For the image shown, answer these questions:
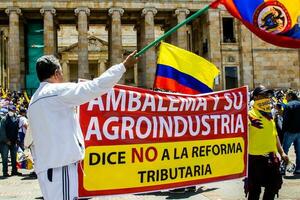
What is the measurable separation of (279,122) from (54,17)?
3439 cm

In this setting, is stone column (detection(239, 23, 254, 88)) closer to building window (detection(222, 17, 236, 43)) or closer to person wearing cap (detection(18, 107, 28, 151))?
building window (detection(222, 17, 236, 43))

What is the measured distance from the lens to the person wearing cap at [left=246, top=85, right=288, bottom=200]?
19.4 ft

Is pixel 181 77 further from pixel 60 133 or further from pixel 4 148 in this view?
pixel 4 148

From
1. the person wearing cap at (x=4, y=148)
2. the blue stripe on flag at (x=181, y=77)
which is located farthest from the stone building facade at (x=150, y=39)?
the blue stripe on flag at (x=181, y=77)

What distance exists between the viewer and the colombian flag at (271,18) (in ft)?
20.4

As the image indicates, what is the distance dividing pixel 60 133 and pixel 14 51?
40.4 meters

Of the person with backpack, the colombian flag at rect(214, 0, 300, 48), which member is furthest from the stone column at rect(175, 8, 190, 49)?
the colombian flag at rect(214, 0, 300, 48)

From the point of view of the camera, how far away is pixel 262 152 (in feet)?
19.6

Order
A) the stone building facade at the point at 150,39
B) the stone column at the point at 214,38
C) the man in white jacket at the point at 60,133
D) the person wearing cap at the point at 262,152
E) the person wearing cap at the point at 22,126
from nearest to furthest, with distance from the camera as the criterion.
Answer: the man in white jacket at the point at 60,133 → the person wearing cap at the point at 262,152 → the person wearing cap at the point at 22,126 → the stone building facade at the point at 150,39 → the stone column at the point at 214,38

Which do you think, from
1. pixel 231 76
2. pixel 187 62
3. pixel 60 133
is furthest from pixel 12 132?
pixel 231 76

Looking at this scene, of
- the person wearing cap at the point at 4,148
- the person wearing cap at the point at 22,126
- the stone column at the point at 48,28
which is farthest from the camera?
the stone column at the point at 48,28

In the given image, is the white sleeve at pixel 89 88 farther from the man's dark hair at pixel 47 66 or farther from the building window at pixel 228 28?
the building window at pixel 228 28

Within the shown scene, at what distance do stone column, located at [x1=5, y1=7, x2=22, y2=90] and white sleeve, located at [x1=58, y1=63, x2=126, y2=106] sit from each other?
132 ft

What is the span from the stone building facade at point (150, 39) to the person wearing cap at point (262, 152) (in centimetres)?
3687
